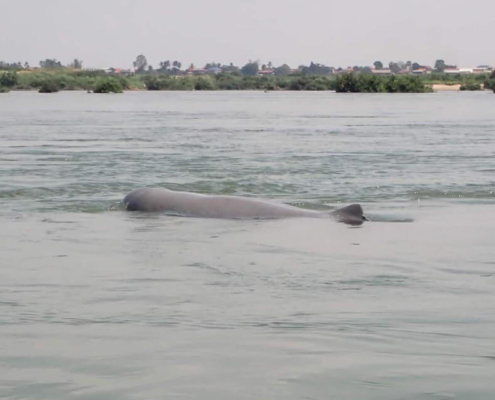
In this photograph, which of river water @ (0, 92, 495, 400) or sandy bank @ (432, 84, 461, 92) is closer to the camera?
river water @ (0, 92, 495, 400)

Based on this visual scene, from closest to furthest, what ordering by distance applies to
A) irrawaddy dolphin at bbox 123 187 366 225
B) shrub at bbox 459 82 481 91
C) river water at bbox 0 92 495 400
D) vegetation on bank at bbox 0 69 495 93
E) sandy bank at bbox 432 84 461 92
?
river water at bbox 0 92 495 400 → irrawaddy dolphin at bbox 123 187 366 225 → vegetation on bank at bbox 0 69 495 93 → shrub at bbox 459 82 481 91 → sandy bank at bbox 432 84 461 92

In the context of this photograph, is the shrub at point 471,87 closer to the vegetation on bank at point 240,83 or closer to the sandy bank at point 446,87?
the vegetation on bank at point 240,83

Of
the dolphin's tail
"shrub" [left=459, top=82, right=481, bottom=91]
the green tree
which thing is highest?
the dolphin's tail

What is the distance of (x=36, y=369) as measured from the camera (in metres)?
7.82

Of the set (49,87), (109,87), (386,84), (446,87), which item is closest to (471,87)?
(446,87)

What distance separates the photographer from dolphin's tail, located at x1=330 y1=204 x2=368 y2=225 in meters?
15.9

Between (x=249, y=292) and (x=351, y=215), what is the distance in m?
5.53

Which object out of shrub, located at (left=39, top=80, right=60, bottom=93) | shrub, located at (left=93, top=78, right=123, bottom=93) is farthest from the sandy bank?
shrub, located at (left=39, top=80, right=60, bottom=93)

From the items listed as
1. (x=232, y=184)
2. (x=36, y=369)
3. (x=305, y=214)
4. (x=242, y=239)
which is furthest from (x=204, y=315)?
(x=232, y=184)

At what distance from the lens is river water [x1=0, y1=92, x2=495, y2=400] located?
7.61 m

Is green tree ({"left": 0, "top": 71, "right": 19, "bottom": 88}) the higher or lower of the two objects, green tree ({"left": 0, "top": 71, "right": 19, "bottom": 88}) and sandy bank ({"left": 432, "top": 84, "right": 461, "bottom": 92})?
the higher

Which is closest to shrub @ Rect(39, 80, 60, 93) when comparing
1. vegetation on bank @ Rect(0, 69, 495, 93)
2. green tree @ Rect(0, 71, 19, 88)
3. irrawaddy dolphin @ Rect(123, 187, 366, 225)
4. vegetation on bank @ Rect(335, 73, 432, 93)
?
vegetation on bank @ Rect(0, 69, 495, 93)

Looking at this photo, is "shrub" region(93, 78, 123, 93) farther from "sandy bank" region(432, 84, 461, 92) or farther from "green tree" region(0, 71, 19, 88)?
"sandy bank" region(432, 84, 461, 92)

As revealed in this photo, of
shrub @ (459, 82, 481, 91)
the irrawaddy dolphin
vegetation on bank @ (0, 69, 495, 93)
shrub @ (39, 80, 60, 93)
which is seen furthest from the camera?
shrub @ (459, 82, 481, 91)
